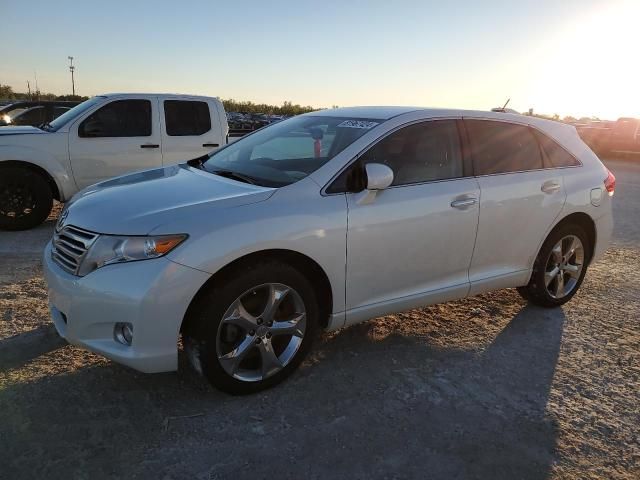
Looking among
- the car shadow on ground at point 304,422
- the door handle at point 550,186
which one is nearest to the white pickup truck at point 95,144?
the car shadow on ground at point 304,422

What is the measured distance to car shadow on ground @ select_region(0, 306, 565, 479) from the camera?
246 centimetres

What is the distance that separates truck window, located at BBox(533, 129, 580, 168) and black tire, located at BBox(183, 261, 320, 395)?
246 cm

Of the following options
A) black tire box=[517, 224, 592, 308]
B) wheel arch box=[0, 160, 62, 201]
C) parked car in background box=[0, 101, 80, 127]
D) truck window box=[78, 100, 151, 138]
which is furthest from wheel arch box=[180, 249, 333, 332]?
parked car in background box=[0, 101, 80, 127]

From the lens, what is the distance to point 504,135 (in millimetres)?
4066

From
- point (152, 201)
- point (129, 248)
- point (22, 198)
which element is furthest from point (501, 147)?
point (22, 198)

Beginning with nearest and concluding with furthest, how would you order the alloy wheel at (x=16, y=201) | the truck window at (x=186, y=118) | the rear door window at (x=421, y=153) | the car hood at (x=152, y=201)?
the car hood at (x=152, y=201), the rear door window at (x=421, y=153), the alloy wheel at (x=16, y=201), the truck window at (x=186, y=118)

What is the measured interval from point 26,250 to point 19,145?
5.32 feet

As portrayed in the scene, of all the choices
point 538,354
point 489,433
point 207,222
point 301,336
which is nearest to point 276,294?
point 301,336

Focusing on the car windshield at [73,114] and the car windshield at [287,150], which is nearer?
the car windshield at [287,150]

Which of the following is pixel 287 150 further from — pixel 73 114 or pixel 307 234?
pixel 73 114

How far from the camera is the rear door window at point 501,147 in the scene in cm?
385

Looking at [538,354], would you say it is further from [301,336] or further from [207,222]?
[207,222]

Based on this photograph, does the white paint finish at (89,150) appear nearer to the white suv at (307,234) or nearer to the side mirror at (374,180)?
the white suv at (307,234)

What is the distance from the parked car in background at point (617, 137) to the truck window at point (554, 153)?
20.3 m
